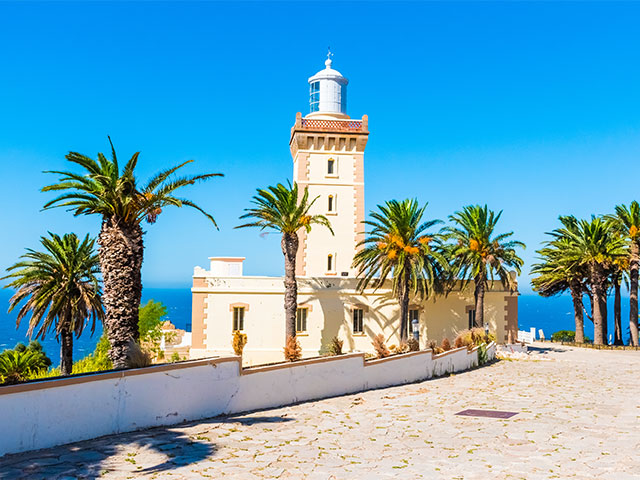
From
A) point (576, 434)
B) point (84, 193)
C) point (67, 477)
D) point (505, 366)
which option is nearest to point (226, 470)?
point (67, 477)

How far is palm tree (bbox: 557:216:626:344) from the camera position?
38375 millimetres

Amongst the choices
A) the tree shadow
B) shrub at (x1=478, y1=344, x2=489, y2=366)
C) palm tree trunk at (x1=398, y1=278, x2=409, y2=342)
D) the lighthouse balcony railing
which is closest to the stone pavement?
the tree shadow

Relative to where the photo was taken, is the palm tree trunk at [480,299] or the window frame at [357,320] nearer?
the palm tree trunk at [480,299]

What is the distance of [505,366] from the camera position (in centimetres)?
2605

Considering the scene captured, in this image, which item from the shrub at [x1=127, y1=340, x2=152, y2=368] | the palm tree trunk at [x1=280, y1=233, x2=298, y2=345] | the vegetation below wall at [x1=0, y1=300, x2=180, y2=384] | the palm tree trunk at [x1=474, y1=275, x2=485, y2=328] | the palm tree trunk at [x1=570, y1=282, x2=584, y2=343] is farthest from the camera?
the palm tree trunk at [x1=570, y1=282, x2=584, y2=343]

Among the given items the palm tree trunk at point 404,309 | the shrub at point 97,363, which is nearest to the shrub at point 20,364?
the shrub at point 97,363

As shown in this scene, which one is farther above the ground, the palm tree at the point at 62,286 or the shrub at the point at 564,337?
the palm tree at the point at 62,286

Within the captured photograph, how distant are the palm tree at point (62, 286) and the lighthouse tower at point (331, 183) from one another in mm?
14079

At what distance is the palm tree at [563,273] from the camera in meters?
40.9

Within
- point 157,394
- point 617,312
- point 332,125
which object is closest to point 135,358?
point 157,394

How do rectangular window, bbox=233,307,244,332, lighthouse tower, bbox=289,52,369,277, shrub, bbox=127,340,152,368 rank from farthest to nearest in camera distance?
1. lighthouse tower, bbox=289,52,369,277
2. rectangular window, bbox=233,307,244,332
3. shrub, bbox=127,340,152,368

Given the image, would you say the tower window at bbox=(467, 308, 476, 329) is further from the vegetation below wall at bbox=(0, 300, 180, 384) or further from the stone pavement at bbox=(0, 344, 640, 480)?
the stone pavement at bbox=(0, 344, 640, 480)

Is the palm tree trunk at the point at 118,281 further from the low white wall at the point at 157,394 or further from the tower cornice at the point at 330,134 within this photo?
the tower cornice at the point at 330,134

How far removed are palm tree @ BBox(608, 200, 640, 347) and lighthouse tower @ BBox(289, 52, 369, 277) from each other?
1772cm
